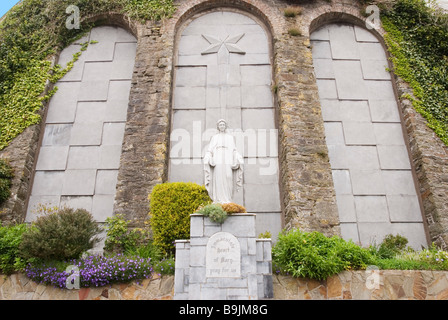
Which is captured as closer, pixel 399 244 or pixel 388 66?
pixel 399 244

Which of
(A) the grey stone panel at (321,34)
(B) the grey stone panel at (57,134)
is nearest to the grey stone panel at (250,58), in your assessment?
(A) the grey stone panel at (321,34)

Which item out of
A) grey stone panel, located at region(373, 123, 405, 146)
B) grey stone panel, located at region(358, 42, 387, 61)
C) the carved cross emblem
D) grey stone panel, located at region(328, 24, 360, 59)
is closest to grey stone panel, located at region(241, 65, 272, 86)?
the carved cross emblem

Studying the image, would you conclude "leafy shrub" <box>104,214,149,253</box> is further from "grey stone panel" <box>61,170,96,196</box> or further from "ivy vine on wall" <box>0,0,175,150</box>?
"ivy vine on wall" <box>0,0,175,150</box>

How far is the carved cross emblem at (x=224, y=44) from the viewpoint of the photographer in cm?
1194

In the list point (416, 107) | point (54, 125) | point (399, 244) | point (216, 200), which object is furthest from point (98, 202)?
point (416, 107)

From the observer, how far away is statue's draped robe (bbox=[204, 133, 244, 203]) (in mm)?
7906

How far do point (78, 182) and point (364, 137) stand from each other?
307 inches

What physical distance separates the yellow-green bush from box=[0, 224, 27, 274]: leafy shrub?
258cm

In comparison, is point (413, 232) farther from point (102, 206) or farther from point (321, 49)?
point (102, 206)

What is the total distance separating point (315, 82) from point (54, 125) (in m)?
7.40

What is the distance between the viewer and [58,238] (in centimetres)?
744

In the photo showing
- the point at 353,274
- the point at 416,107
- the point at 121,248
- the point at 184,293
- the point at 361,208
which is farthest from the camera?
the point at 416,107

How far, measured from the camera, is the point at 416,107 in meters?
11.2

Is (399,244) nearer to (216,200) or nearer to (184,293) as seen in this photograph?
(216,200)
